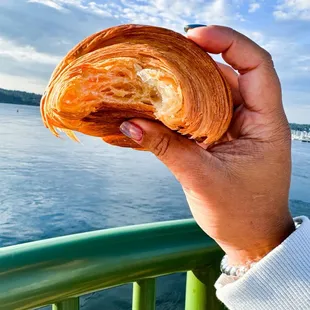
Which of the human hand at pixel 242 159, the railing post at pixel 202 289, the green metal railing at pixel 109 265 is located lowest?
the railing post at pixel 202 289

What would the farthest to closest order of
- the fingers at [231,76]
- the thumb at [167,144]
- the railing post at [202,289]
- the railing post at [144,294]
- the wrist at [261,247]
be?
the railing post at [202,289]
the railing post at [144,294]
the fingers at [231,76]
the wrist at [261,247]
the thumb at [167,144]

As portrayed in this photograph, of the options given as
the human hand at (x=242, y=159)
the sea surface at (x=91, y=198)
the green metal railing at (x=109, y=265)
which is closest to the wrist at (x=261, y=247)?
the human hand at (x=242, y=159)

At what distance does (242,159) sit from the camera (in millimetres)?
1170

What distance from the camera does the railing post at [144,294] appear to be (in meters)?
1.56

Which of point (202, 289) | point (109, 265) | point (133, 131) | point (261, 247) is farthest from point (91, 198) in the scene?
point (133, 131)

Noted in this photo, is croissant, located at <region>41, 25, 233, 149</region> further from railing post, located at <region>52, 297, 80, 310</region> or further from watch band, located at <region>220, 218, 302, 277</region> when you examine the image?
railing post, located at <region>52, 297, 80, 310</region>

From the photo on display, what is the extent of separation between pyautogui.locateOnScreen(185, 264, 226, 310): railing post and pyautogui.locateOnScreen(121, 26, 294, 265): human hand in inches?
17.7

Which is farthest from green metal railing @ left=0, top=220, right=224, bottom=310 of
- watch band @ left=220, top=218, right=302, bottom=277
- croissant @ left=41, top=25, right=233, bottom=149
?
croissant @ left=41, top=25, right=233, bottom=149

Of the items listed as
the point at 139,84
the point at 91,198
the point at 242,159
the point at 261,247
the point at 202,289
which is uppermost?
the point at 139,84

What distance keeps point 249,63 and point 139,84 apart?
363mm

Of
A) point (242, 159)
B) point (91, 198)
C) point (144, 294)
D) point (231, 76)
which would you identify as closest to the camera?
point (242, 159)

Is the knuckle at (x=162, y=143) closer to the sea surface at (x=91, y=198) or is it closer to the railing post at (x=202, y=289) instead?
the railing post at (x=202, y=289)

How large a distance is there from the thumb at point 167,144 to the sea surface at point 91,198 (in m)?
6.43

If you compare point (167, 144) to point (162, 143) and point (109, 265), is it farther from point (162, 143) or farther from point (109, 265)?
point (109, 265)
